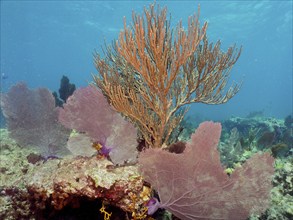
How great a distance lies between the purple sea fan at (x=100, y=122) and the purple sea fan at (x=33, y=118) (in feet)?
4.14

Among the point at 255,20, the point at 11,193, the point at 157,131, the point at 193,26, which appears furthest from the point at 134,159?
the point at 255,20

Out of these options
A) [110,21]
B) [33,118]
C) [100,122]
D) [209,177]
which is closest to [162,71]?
[100,122]

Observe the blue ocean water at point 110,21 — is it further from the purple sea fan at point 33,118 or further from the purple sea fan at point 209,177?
the purple sea fan at point 209,177

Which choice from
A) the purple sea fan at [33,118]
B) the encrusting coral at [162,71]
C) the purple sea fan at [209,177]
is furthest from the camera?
the purple sea fan at [33,118]

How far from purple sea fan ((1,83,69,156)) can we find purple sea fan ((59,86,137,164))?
1261mm

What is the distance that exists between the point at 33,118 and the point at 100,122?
5.99 ft

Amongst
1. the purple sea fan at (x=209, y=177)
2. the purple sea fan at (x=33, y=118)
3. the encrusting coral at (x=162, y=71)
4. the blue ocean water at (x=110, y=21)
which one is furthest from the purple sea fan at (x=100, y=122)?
the blue ocean water at (x=110, y=21)

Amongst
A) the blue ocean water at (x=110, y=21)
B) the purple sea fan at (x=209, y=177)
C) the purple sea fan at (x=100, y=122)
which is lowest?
the purple sea fan at (x=209, y=177)

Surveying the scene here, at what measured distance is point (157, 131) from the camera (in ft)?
12.0

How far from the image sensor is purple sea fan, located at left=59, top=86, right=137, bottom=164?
351 centimetres

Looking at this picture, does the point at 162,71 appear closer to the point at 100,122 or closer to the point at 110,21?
the point at 100,122

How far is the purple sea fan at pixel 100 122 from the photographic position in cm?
351

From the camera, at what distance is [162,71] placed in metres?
3.19

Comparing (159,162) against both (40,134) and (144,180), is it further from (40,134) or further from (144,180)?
(40,134)
